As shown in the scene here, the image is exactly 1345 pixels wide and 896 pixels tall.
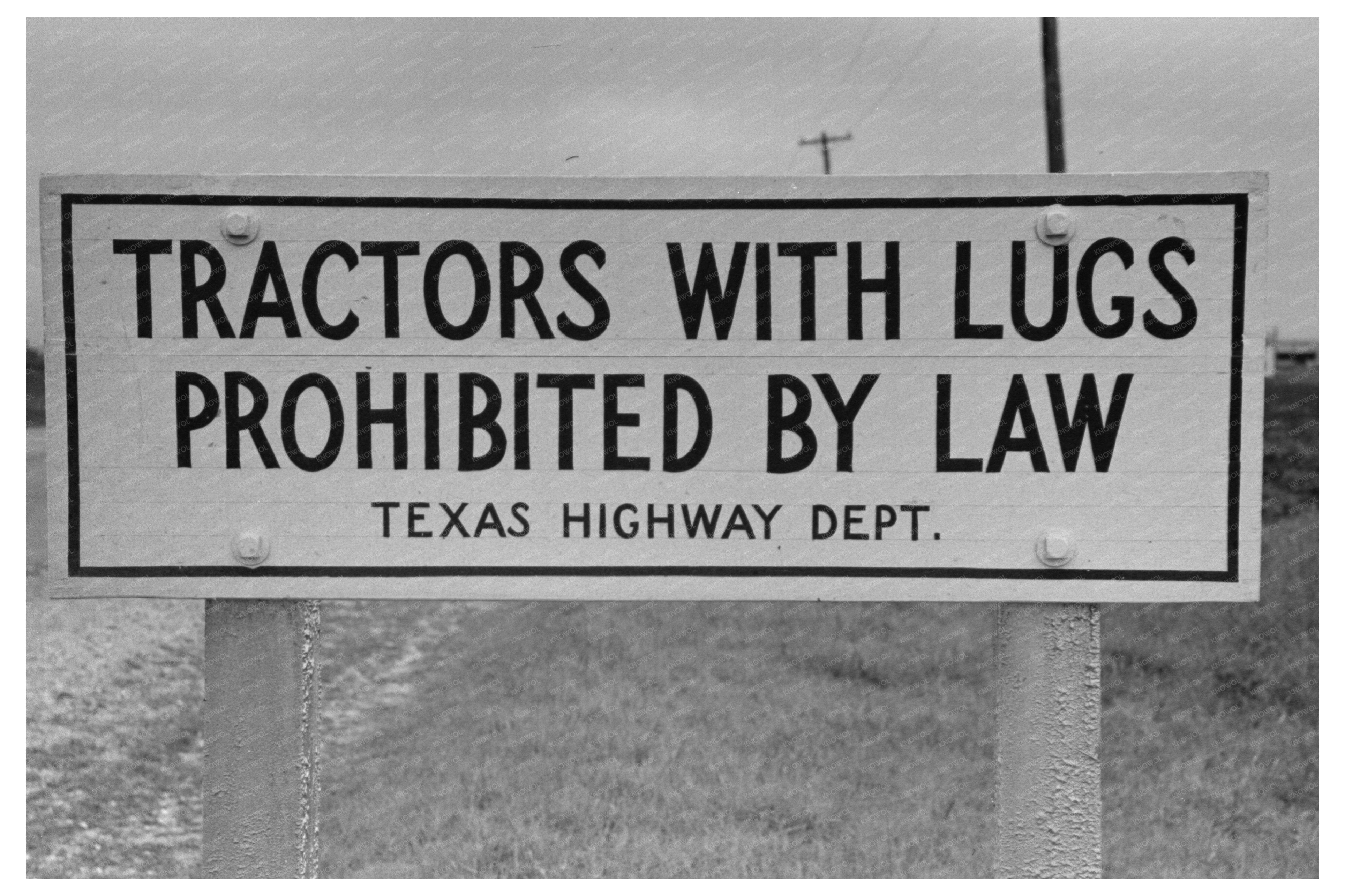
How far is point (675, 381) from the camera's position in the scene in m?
2.19

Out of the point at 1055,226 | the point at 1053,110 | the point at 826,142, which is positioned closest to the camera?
the point at 1055,226

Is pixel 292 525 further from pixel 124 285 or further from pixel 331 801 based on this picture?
pixel 331 801

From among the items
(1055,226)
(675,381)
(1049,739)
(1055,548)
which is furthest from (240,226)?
(1049,739)

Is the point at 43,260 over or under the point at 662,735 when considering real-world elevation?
over

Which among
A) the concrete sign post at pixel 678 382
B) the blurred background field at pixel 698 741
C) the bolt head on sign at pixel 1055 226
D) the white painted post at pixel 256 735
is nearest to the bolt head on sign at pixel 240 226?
the concrete sign post at pixel 678 382

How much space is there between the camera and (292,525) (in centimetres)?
222

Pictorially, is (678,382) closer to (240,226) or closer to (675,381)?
(675,381)

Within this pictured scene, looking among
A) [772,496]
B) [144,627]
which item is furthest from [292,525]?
[144,627]

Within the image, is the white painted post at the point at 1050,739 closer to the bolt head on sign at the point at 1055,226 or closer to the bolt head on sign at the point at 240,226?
the bolt head on sign at the point at 1055,226

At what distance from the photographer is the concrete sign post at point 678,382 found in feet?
7.11

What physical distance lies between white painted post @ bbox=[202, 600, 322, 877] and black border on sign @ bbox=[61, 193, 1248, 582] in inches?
4.0

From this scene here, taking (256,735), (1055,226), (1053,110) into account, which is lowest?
(256,735)

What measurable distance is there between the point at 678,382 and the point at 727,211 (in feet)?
1.06

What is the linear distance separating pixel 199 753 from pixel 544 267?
5.93 metres
